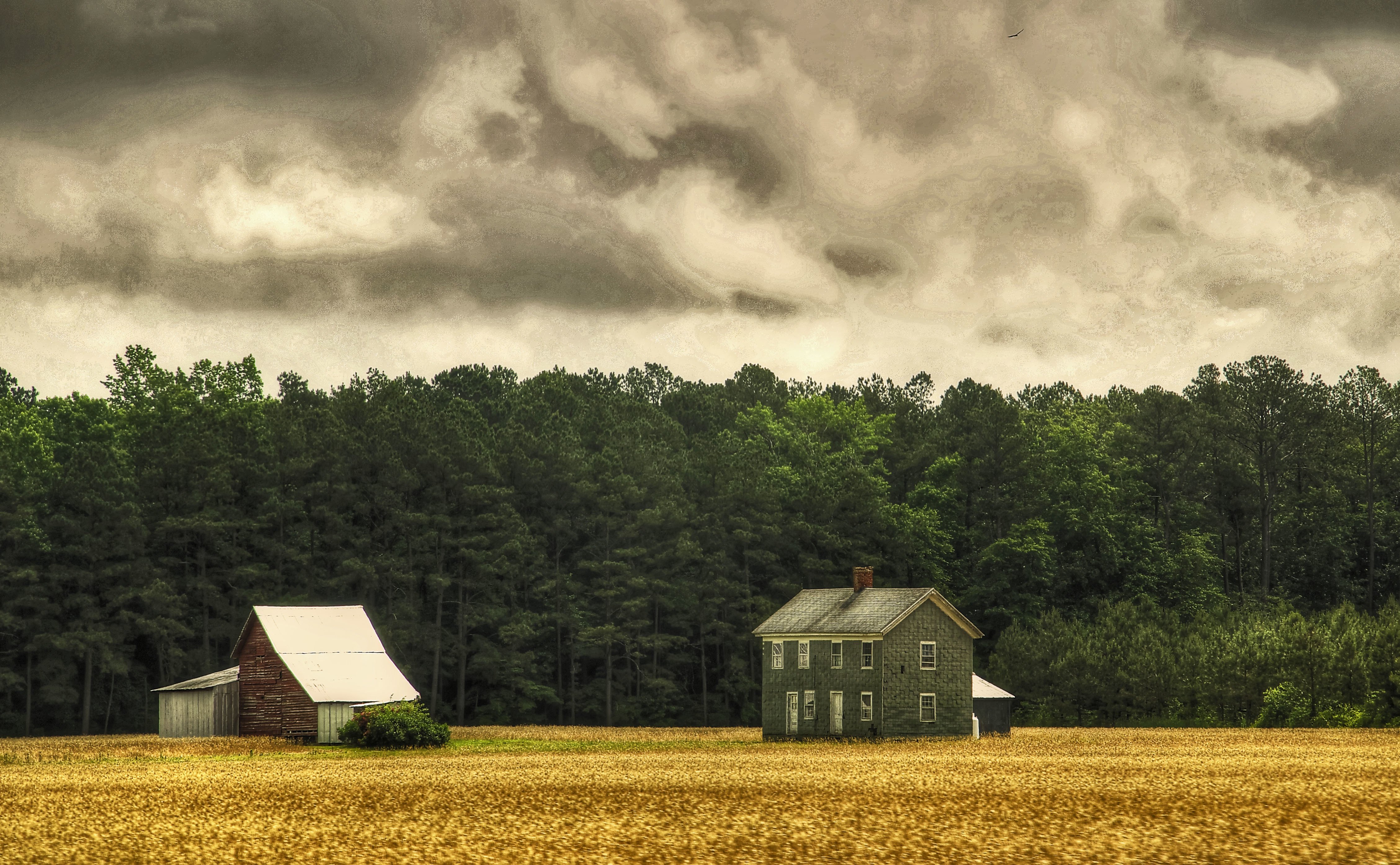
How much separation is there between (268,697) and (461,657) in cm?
1859

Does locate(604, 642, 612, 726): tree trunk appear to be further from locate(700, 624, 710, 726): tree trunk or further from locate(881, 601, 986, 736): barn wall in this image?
locate(881, 601, 986, 736): barn wall

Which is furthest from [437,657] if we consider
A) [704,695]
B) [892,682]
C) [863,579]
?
[892,682]

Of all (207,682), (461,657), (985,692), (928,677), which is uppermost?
(461,657)

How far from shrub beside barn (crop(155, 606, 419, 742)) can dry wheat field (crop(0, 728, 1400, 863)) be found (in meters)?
7.79

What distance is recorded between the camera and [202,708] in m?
58.5

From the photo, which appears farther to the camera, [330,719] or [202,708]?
[202,708]

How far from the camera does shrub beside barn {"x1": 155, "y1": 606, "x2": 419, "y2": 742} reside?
5469 centimetres

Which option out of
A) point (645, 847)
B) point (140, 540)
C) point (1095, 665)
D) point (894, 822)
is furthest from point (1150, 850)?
point (140, 540)

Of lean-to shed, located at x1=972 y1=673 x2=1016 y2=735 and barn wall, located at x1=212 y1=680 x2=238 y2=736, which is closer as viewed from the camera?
barn wall, located at x1=212 y1=680 x2=238 y2=736

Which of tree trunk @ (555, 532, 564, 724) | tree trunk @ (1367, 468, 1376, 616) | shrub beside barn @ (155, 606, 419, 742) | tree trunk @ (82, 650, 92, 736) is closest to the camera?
shrub beside barn @ (155, 606, 419, 742)

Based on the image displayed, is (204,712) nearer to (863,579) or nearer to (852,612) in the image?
(852,612)

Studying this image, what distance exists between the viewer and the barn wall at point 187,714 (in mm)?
58281

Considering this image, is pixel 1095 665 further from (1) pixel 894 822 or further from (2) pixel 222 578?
(1) pixel 894 822

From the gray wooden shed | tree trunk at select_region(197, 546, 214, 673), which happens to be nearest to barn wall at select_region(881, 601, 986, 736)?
the gray wooden shed
